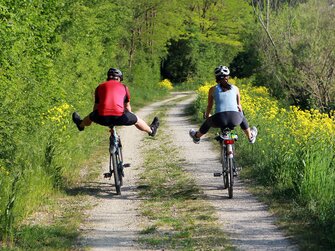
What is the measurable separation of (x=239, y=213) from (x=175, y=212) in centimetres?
94

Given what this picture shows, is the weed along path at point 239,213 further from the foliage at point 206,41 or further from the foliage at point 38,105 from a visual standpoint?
the foliage at point 206,41

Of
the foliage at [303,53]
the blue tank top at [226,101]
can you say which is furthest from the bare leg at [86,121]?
the foliage at [303,53]

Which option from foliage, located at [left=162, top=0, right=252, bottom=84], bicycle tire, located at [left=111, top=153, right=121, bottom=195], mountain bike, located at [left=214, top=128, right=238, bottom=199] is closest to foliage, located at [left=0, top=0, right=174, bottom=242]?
bicycle tire, located at [left=111, top=153, right=121, bottom=195]

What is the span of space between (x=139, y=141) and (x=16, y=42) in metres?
8.03

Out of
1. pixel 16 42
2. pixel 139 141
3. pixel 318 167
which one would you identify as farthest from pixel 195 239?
pixel 139 141

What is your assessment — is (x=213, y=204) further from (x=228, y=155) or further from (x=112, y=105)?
(x=112, y=105)

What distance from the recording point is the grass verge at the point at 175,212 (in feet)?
22.2

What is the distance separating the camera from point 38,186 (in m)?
8.83

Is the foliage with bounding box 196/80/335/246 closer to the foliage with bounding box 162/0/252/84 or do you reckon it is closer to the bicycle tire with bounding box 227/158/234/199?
the bicycle tire with bounding box 227/158/234/199

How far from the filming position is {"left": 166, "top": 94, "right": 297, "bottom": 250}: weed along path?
670 centimetres

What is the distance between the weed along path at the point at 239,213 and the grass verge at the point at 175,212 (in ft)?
0.53

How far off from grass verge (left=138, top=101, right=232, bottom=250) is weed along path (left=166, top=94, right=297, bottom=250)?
0.16m

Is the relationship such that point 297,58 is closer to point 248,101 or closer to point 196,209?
point 248,101

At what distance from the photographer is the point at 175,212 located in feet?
27.0
